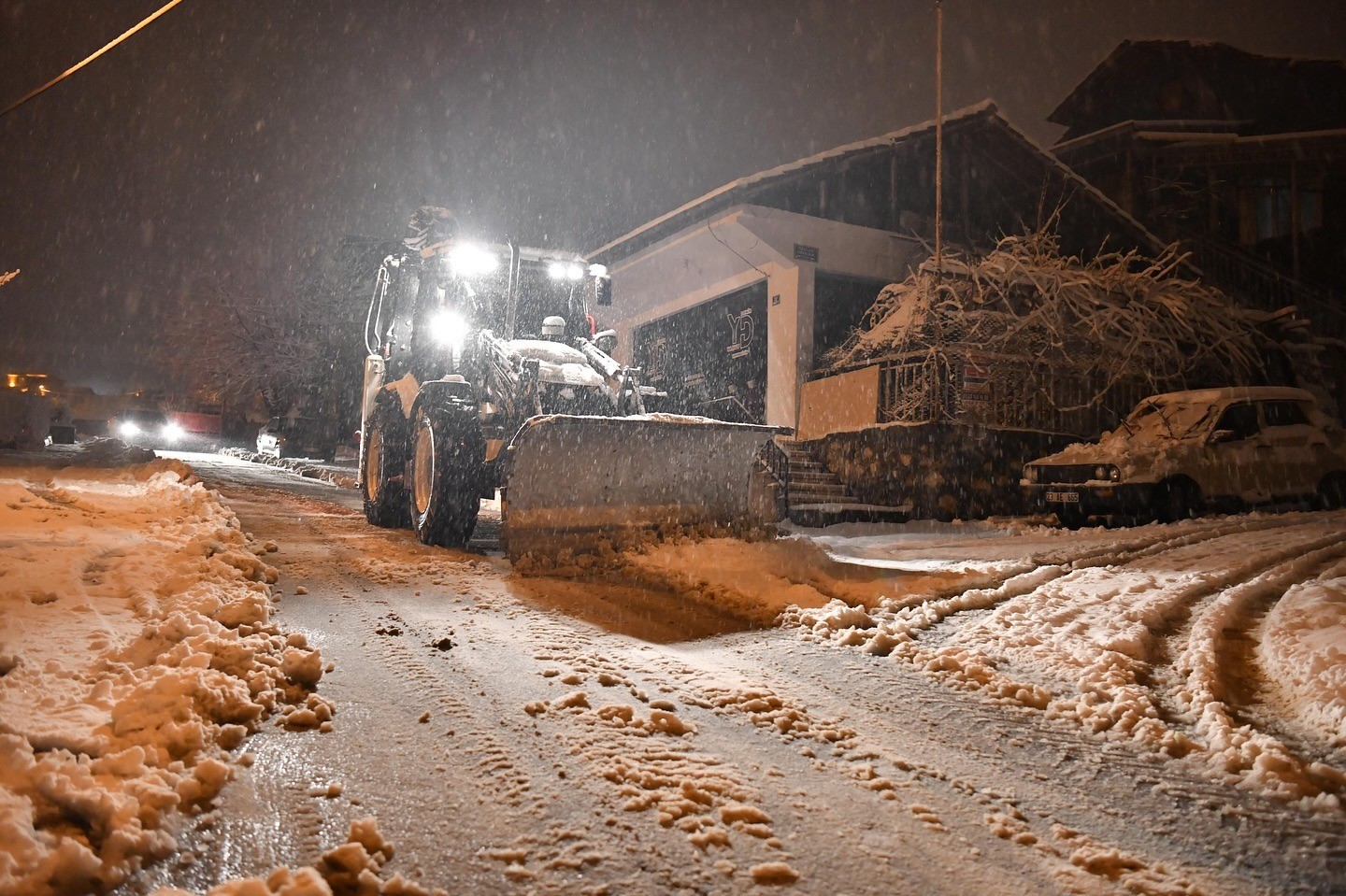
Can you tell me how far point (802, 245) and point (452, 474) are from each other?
35.4ft

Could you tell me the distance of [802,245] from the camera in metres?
16.1

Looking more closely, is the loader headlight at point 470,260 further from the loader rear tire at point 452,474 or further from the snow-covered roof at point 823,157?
the snow-covered roof at point 823,157

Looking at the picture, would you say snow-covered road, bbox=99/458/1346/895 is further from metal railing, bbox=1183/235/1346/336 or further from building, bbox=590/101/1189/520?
metal railing, bbox=1183/235/1346/336

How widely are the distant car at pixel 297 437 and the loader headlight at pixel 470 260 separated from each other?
78.3 feet

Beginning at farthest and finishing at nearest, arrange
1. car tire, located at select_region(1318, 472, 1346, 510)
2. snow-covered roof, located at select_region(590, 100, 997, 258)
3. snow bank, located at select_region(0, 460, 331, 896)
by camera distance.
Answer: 1. snow-covered roof, located at select_region(590, 100, 997, 258)
2. car tire, located at select_region(1318, 472, 1346, 510)
3. snow bank, located at select_region(0, 460, 331, 896)

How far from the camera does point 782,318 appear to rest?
16141mm

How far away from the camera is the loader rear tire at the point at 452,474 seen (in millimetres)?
7254

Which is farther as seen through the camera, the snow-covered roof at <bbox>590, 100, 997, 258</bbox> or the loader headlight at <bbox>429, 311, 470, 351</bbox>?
the snow-covered roof at <bbox>590, 100, 997, 258</bbox>

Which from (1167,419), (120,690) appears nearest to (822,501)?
(1167,419)

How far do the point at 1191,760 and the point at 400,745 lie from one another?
2.77 meters

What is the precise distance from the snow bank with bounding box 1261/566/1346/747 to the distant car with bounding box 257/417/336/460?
29.7m

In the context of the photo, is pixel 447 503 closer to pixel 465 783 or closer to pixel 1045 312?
pixel 465 783

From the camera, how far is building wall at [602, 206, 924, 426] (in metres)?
15.9

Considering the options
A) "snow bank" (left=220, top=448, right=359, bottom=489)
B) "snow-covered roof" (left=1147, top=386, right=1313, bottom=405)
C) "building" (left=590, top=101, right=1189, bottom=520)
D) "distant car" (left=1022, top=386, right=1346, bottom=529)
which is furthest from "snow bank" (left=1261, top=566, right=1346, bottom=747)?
"snow bank" (left=220, top=448, right=359, bottom=489)
